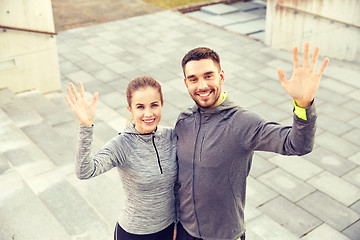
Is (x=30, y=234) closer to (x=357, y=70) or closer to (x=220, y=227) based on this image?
(x=220, y=227)

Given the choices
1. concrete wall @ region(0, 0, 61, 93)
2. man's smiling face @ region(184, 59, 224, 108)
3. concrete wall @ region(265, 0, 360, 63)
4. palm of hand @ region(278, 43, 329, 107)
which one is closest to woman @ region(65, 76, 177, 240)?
man's smiling face @ region(184, 59, 224, 108)

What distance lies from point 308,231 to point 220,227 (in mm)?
2770

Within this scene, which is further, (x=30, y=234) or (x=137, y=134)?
(x=30, y=234)

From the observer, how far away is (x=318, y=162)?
6688 mm

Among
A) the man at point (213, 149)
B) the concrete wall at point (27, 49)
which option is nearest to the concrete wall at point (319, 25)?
the concrete wall at point (27, 49)

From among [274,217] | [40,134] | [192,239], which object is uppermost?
[192,239]

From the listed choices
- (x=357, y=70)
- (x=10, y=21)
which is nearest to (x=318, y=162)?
(x=357, y=70)

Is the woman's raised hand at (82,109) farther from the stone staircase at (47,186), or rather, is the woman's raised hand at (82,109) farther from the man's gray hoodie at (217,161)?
the stone staircase at (47,186)

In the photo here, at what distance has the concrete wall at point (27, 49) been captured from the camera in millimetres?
→ 8031

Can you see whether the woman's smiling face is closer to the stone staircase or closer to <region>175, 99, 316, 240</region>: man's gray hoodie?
<region>175, 99, 316, 240</region>: man's gray hoodie

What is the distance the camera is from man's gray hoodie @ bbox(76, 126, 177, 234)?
289cm

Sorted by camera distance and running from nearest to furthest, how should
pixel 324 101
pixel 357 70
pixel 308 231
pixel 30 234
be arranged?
pixel 30 234
pixel 308 231
pixel 324 101
pixel 357 70

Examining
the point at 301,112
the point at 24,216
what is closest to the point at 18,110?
the point at 24,216

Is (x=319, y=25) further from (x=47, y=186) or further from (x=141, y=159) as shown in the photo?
(x=141, y=159)
